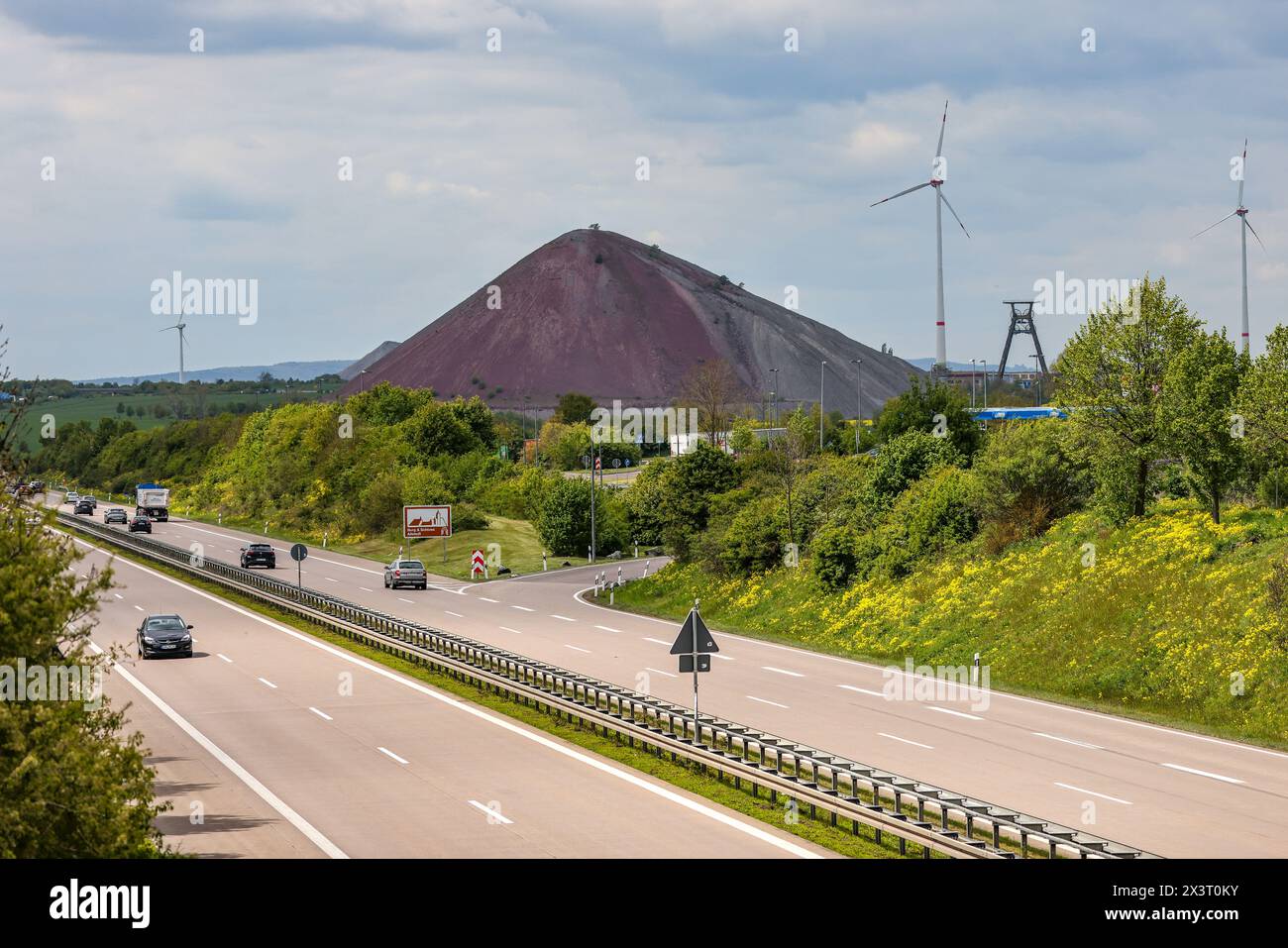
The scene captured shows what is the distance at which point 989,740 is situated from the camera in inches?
1201

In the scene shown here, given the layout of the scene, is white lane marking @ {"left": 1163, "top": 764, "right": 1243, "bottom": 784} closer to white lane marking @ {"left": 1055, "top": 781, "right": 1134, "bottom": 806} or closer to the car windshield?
white lane marking @ {"left": 1055, "top": 781, "right": 1134, "bottom": 806}

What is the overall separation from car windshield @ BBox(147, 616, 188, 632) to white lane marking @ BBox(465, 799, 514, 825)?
962 inches

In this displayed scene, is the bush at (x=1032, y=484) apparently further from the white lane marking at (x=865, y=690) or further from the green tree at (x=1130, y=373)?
the white lane marking at (x=865, y=690)

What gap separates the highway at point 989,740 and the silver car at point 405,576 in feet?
45.3

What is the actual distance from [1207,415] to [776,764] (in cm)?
2391

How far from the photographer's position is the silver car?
227ft

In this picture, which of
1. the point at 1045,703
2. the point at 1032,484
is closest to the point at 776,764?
the point at 1045,703

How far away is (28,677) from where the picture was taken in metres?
16.6

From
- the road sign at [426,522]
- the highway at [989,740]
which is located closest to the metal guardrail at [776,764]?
the highway at [989,740]

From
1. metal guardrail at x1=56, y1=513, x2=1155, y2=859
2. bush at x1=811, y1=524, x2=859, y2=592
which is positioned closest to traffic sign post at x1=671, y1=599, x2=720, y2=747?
metal guardrail at x1=56, y1=513, x2=1155, y2=859

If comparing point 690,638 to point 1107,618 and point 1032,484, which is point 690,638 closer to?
point 1107,618

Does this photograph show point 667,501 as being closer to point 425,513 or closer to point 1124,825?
point 425,513
